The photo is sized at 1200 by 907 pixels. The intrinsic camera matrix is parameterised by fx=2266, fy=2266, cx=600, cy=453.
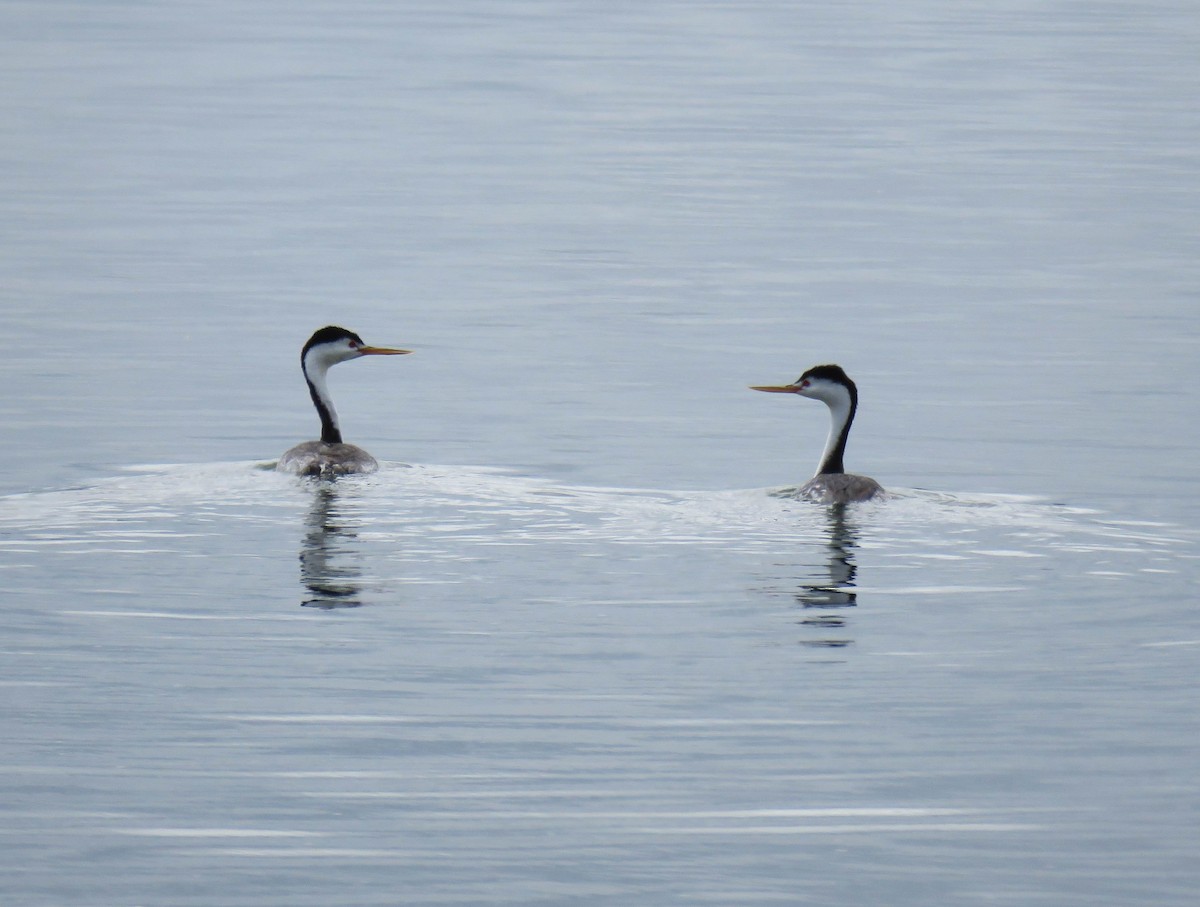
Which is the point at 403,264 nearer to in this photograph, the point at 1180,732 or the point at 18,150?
the point at 18,150

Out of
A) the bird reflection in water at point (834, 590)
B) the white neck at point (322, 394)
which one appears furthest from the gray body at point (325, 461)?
the bird reflection in water at point (834, 590)

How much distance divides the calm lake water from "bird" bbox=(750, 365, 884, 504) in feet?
0.76

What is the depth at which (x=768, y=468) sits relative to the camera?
17031 millimetres

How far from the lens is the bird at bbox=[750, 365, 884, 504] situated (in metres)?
14.7

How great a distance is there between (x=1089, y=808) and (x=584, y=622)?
3320 mm

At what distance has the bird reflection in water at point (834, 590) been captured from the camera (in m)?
11.2

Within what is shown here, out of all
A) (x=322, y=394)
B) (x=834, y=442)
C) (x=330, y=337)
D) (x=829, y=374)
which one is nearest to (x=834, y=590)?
(x=834, y=442)

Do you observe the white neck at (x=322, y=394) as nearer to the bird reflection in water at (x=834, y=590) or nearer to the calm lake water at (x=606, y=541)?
the calm lake water at (x=606, y=541)

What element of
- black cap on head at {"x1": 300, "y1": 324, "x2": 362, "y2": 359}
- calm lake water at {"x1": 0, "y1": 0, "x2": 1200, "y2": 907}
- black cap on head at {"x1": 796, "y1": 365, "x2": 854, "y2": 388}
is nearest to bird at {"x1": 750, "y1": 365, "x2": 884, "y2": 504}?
black cap on head at {"x1": 796, "y1": 365, "x2": 854, "y2": 388}

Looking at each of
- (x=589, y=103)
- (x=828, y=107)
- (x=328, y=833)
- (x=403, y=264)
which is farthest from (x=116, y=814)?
(x=589, y=103)

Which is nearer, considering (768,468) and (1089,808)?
(1089,808)

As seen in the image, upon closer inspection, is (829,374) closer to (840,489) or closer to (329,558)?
(840,489)

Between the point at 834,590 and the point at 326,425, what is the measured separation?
620cm

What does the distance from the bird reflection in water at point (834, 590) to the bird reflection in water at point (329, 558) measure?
234 centimetres
